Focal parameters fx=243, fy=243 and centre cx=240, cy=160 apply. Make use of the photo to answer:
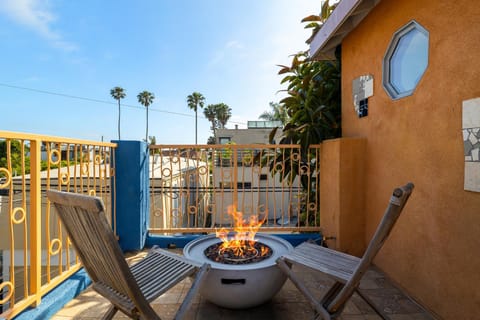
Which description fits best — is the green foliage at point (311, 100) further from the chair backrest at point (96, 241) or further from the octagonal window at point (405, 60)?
the chair backrest at point (96, 241)

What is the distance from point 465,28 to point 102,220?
7.79 ft

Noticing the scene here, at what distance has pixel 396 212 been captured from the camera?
1148 mm

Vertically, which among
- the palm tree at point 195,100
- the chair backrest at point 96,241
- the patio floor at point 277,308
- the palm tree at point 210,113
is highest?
the palm tree at point 195,100

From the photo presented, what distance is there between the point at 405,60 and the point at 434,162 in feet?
A: 3.37

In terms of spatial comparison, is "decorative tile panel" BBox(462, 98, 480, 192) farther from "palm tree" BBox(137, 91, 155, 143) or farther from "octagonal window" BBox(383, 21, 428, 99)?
"palm tree" BBox(137, 91, 155, 143)

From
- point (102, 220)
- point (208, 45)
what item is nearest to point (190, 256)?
point (102, 220)

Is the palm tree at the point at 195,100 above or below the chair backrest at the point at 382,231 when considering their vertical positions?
above

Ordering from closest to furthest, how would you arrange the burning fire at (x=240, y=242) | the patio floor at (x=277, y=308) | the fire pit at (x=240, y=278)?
the fire pit at (x=240, y=278) < the patio floor at (x=277, y=308) < the burning fire at (x=240, y=242)

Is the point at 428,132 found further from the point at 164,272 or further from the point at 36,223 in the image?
the point at 36,223

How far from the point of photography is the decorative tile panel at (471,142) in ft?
4.82

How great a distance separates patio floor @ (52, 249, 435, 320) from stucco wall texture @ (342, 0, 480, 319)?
160 millimetres

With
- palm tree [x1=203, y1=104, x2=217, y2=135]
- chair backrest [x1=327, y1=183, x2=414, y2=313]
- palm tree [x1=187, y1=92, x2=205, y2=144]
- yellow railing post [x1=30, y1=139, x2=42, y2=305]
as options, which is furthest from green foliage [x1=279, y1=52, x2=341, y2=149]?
palm tree [x1=203, y1=104, x2=217, y2=135]

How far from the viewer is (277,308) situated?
1.86 metres

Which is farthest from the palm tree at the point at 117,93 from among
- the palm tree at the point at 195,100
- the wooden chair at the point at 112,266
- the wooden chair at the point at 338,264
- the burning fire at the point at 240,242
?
the wooden chair at the point at 338,264
